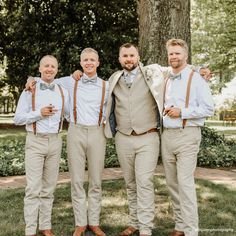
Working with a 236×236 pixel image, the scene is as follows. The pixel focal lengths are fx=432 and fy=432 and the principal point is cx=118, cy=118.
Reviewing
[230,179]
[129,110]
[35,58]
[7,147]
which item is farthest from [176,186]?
[35,58]

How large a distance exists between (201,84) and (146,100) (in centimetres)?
63

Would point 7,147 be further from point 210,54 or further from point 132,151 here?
point 210,54

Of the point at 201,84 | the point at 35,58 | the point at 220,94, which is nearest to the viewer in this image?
the point at 201,84

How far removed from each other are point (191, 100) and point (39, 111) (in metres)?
1.63

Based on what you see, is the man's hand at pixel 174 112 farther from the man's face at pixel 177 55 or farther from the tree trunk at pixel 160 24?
the tree trunk at pixel 160 24

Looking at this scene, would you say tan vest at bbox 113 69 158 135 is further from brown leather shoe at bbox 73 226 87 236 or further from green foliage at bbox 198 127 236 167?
green foliage at bbox 198 127 236 167

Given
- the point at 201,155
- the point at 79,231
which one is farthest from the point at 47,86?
the point at 201,155

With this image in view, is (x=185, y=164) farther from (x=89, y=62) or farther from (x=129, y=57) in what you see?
(x=89, y=62)

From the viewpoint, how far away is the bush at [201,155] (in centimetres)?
918

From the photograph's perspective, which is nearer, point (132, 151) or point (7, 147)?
point (132, 151)

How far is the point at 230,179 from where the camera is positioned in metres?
8.31

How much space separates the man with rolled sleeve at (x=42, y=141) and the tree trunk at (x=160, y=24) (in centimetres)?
491

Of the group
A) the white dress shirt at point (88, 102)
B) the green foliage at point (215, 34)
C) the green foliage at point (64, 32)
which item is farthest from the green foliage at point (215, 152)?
the green foliage at point (215, 34)

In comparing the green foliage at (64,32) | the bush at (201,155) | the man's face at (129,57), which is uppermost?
the green foliage at (64,32)
